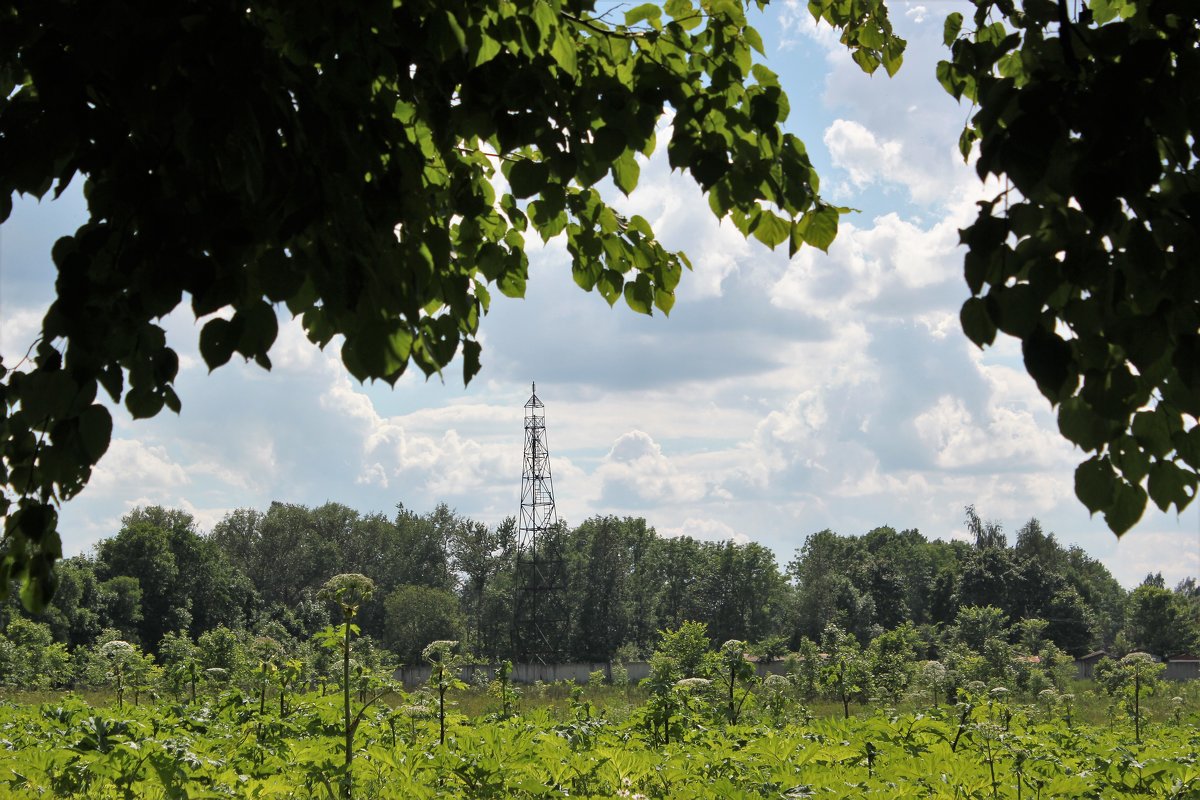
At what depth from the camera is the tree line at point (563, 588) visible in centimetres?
5859

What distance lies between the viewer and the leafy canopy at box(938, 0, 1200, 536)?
1.85 m

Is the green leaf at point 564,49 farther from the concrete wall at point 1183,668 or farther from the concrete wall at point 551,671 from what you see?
the concrete wall at point 1183,668

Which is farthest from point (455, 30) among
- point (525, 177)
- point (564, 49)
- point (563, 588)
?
point (563, 588)

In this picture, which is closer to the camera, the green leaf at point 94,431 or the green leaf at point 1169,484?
the green leaf at point 1169,484

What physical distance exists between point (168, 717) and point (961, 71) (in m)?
7.41

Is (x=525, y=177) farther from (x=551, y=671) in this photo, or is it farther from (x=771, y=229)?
(x=551, y=671)

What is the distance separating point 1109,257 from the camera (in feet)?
6.30

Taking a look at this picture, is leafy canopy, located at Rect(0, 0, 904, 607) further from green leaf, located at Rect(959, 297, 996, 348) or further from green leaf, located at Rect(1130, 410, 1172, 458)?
green leaf, located at Rect(1130, 410, 1172, 458)

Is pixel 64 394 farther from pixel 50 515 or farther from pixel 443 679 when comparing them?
pixel 443 679

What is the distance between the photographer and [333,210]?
216 cm

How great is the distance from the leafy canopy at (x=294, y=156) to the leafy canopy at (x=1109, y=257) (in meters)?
0.80

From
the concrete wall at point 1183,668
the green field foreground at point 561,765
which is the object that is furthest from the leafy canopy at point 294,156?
the concrete wall at point 1183,668

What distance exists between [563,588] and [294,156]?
212 ft

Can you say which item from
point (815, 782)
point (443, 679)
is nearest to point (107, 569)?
point (443, 679)
